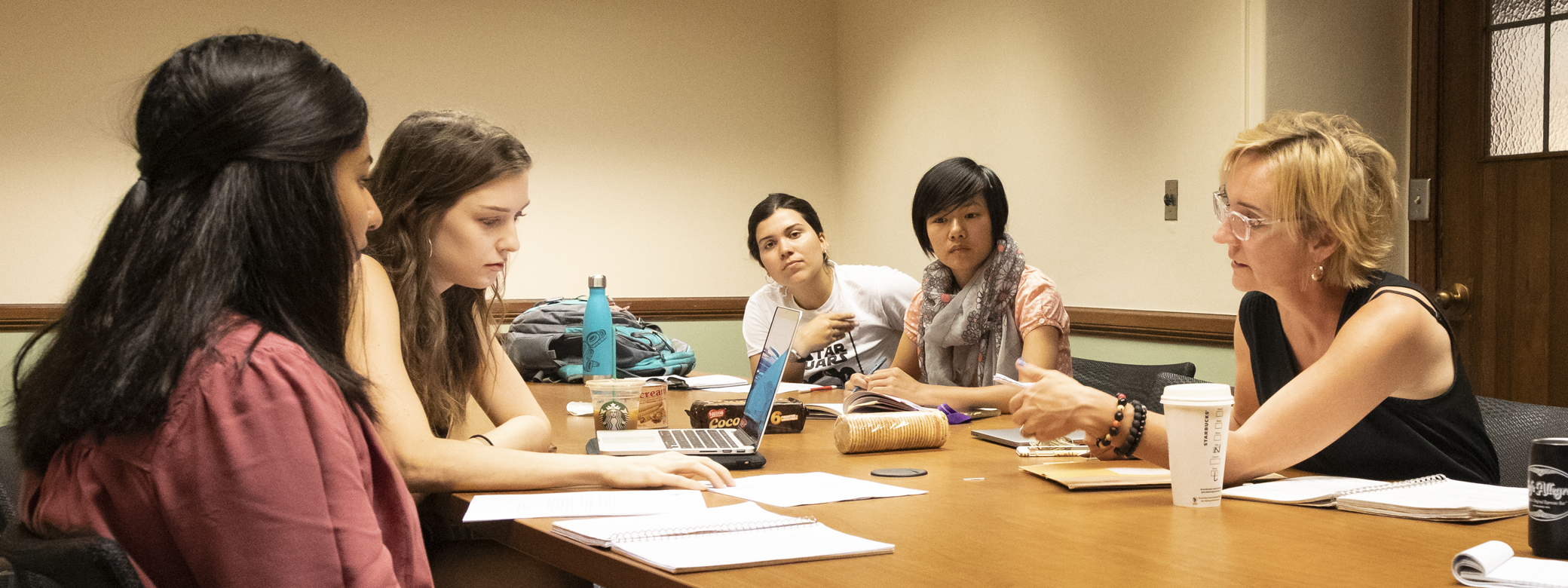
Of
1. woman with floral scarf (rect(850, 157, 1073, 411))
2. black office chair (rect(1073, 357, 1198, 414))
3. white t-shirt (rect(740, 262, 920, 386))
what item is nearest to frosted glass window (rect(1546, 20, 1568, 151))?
black office chair (rect(1073, 357, 1198, 414))

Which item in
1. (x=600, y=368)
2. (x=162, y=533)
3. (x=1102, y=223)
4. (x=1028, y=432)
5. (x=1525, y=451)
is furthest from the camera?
(x=1102, y=223)

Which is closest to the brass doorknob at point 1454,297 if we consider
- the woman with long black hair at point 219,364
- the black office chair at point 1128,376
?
the black office chair at point 1128,376

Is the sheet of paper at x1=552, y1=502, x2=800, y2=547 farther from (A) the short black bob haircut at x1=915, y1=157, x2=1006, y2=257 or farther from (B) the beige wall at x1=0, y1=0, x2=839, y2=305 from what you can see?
(B) the beige wall at x1=0, y1=0, x2=839, y2=305

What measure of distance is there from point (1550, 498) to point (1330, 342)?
70cm

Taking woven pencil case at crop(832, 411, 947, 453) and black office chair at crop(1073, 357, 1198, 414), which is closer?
woven pencil case at crop(832, 411, 947, 453)

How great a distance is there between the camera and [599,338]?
2.69 metres

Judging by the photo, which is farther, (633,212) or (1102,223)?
(633,212)

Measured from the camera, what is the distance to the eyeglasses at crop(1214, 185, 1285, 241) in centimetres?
168

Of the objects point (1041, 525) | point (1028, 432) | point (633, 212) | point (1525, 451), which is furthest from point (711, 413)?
point (633, 212)

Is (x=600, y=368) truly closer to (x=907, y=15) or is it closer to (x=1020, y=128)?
(x=1020, y=128)

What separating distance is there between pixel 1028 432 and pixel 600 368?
1.37 m

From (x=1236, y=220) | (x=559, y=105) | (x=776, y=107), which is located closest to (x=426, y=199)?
(x=1236, y=220)

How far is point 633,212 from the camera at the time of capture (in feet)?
16.7

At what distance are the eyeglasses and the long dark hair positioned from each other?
4.33 ft
